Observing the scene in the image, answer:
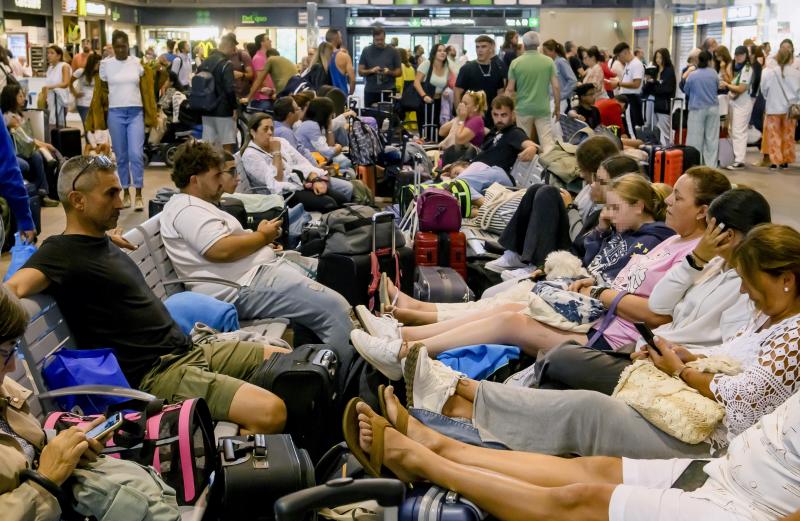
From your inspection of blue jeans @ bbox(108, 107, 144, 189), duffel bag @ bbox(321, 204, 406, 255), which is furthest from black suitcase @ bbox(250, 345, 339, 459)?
blue jeans @ bbox(108, 107, 144, 189)

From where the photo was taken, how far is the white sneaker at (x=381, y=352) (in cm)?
380

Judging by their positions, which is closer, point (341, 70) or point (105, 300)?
point (105, 300)

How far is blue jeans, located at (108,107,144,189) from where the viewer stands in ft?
32.9

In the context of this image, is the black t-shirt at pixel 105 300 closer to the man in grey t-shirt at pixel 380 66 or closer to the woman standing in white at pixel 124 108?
the woman standing in white at pixel 124 108

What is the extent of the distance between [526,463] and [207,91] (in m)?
9.39

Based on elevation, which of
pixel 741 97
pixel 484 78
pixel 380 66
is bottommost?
pixel 741 97

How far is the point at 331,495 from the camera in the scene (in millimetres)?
1766

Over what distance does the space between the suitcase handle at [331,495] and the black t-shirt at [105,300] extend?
1924 millimetres

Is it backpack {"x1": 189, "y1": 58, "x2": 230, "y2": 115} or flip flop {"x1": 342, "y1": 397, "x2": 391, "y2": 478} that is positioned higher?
backpack {"x1": 189, "y1": 58, "x2": 230, "y2": 115}

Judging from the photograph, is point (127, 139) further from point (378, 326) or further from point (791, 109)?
point (791, 109)

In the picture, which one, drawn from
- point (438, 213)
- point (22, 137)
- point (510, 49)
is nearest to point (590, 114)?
point (510, 49)

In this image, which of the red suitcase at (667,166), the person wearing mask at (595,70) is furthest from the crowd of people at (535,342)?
the person wearing mask at (595,70)

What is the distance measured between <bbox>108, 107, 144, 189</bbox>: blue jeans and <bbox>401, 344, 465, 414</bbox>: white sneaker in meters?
7.13

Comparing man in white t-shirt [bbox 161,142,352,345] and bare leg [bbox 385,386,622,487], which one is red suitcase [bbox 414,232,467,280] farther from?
bare leg [bbox 385,386,622,487]
